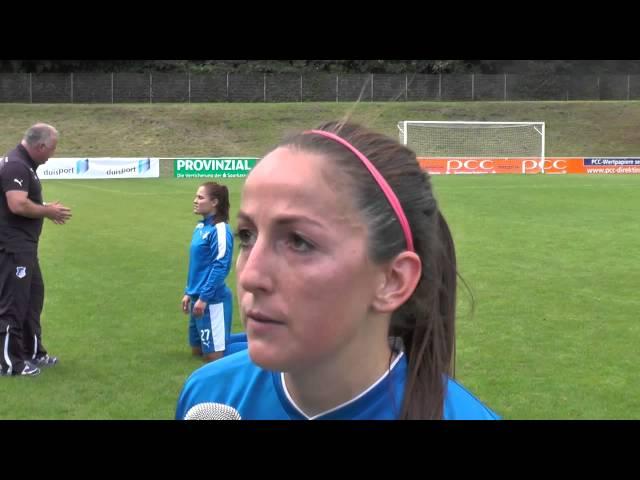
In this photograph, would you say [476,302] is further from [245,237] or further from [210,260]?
[245,237]

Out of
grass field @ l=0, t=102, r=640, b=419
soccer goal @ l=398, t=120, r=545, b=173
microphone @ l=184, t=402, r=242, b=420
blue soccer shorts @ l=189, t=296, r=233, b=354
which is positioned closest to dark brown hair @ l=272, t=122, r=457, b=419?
grass field @ l=0, t=102, r=640, b=419

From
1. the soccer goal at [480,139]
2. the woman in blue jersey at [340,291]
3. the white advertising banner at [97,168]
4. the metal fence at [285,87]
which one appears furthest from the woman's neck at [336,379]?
the metal fence at [285,87]

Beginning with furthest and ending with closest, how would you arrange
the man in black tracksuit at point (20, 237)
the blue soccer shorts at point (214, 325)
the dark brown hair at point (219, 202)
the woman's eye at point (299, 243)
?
1. the dark brown hair at point (219, 202)
2. the blue soccer shorts at point (214, 325)
3. the man in black tracksuit at point (20, 237)
4. the woman's eye at point (299, 243)

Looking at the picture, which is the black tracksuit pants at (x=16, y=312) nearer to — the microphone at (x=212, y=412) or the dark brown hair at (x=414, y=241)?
the microphone at (x=212, y=412)

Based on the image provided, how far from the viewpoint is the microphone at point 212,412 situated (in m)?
1.88

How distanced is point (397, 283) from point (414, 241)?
0.42ft

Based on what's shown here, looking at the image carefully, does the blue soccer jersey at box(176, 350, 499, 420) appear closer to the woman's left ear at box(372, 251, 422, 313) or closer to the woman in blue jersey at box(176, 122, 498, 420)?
the woman in blue jersey at box(176, 122, 498, 420)

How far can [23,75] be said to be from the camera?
2071 inches

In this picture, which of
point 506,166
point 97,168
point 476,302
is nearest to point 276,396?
point 476,302

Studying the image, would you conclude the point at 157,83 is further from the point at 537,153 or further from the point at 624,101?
the point at 624,101

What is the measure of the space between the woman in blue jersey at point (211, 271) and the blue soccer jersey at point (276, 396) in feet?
19.2

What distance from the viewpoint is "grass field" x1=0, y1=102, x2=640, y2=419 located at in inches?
266

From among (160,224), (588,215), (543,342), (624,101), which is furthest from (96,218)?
(624,101)

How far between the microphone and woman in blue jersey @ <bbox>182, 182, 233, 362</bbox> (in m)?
5.89
